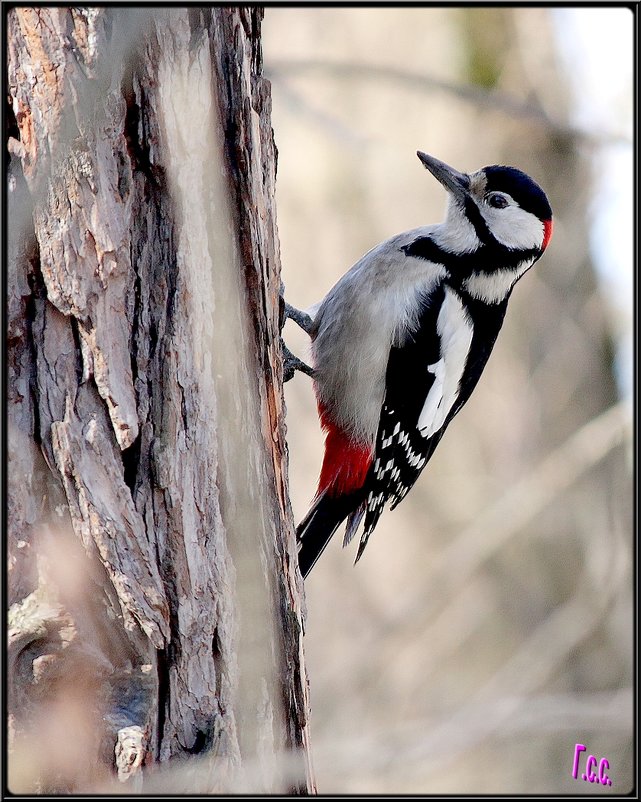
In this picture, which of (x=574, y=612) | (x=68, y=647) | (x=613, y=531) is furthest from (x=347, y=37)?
(x=68, y=647)

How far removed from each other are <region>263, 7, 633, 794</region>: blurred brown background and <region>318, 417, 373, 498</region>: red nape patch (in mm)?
2168

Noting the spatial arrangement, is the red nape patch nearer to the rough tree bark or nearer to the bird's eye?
the bird's eye

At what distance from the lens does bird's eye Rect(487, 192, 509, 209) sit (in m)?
3.35

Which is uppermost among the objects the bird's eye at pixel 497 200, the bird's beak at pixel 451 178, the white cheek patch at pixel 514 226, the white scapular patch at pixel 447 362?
the bird's beak at pixel 451 178

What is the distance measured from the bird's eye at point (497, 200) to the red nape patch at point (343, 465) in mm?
1007

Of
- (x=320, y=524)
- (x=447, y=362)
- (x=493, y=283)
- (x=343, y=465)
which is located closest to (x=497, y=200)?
(x=493, y=283)

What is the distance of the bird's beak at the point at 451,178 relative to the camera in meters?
3.41

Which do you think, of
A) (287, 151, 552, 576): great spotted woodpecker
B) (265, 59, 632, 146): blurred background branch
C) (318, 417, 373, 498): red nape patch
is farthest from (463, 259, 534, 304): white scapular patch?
(265, 59, 632, 146): blurred background branch

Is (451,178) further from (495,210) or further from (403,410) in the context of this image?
(403,410)

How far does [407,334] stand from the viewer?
126 inches

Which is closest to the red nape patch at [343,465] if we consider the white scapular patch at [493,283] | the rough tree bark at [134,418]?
the white scapular patch at [493,283]

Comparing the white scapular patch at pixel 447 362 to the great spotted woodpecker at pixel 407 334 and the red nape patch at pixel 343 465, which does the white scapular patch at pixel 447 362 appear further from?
the red nape patch at pixel 343 465

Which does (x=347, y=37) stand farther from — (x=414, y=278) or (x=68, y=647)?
(x=68, y=647)

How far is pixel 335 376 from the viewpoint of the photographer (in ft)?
10.6
